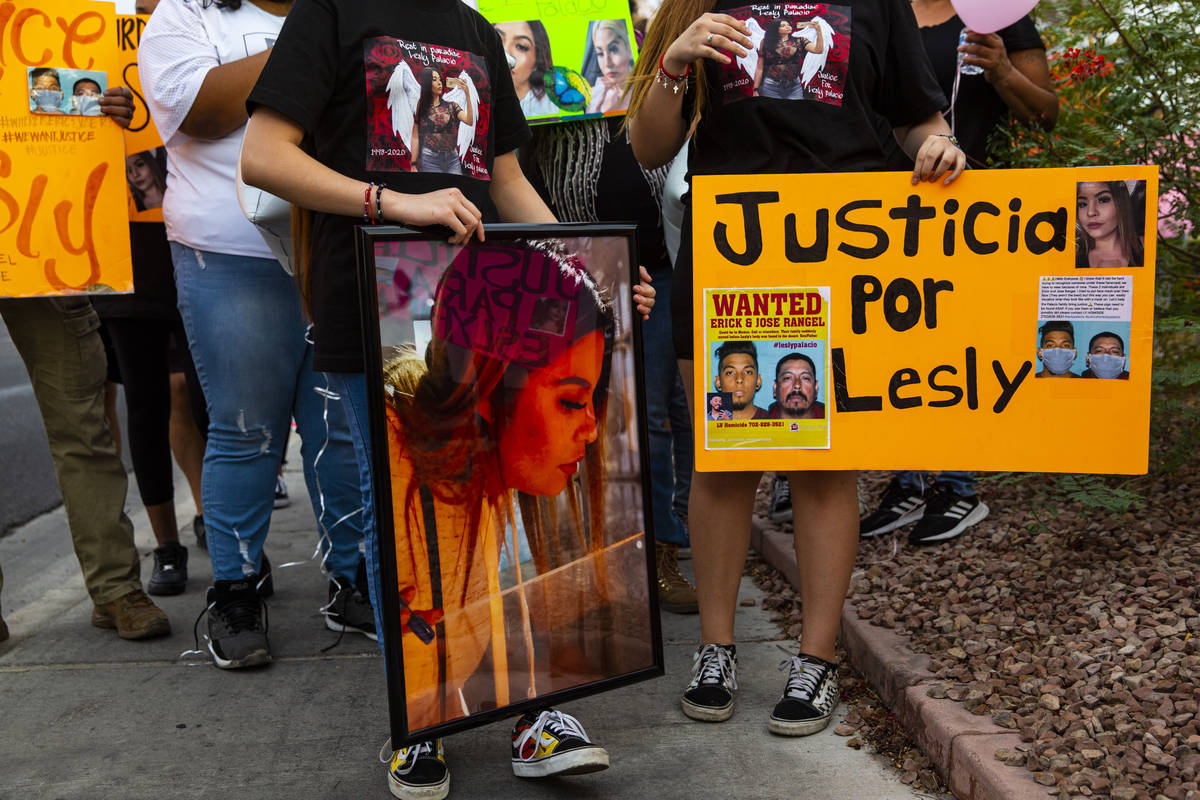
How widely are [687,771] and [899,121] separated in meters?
1.69

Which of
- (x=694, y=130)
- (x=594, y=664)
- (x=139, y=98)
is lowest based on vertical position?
(x=594, y=664)

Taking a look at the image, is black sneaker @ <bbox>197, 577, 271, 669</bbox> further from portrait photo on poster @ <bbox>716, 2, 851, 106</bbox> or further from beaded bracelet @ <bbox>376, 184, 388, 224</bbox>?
portrait photo on poster @ <bbox>716, 2, 851, 106</bbox>

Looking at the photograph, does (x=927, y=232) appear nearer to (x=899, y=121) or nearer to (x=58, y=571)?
(x=899, y=121)

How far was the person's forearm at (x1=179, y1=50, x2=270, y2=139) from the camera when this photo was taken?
324 centimetres

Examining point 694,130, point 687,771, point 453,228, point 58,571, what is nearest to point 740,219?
point 694,130

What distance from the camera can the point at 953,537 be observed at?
3967 mm

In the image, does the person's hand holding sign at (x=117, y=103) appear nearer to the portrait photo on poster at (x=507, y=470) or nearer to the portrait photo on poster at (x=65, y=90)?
the portrait photo on poster at (x=65, y=90)

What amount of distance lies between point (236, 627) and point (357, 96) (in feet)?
5.84

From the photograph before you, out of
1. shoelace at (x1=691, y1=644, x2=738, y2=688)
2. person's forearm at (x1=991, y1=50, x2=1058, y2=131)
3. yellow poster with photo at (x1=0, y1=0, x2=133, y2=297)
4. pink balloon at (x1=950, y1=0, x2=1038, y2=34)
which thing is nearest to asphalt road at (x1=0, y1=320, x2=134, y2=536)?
yellow poster with photo at (x1=0, y1=0, x2=133, y2=297)

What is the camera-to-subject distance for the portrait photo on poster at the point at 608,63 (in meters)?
3.84

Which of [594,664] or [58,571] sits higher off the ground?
[594,664]

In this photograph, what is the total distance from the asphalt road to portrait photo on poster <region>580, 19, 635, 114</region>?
2301 mm

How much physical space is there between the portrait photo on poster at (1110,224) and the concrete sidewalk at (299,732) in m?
1.30

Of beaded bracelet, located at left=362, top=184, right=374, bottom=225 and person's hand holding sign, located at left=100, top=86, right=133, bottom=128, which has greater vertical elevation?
person's hand holding sign, located at left=100, top=86, right=133, bottom=128
